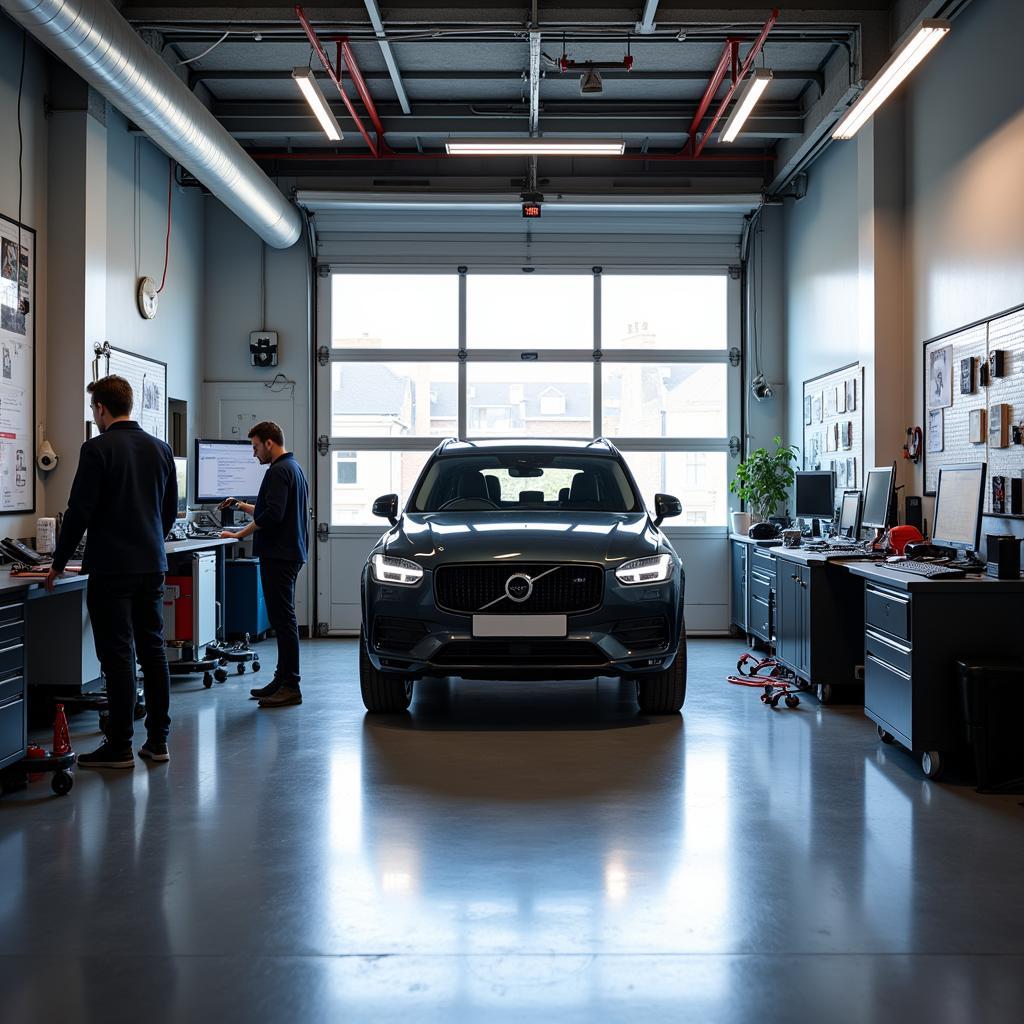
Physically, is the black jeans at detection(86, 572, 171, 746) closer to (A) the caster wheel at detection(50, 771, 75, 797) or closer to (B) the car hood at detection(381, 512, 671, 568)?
(A) the caster wheel at detection(50, 771, 75, 797)

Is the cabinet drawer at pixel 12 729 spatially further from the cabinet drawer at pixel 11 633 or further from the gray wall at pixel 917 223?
the gray wall at pixel 917 223

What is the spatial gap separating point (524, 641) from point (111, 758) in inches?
74.4

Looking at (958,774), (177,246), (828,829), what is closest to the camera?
(828,829)

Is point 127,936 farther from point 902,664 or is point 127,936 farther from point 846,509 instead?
point 846,509

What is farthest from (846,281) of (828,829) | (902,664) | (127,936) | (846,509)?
(127,936)

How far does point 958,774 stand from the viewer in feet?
14.8

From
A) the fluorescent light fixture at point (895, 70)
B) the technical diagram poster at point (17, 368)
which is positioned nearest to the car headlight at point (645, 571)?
the fluorescent light fixture at point (895, 70)

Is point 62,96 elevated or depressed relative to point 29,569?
elevated

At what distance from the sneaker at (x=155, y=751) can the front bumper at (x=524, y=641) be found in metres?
1.09

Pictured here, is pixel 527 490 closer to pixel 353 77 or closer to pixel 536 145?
pixel 536 145

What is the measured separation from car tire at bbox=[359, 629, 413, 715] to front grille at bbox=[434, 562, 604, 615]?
28.9 inches

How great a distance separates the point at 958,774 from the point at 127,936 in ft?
11.0

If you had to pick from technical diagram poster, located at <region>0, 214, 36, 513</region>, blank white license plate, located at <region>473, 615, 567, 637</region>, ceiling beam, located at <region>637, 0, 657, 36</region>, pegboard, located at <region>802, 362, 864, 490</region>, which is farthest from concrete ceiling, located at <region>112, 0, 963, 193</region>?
blank white license plate, located at <region>473, 615, 567, 637</region>

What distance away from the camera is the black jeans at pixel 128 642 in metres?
4.49
